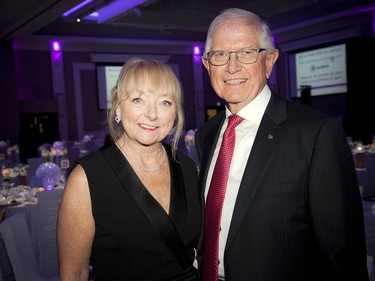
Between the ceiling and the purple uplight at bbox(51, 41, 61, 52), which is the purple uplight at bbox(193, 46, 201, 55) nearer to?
the ceiling

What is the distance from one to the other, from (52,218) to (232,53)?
2.66 m

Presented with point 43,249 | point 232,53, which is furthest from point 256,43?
point 43,249

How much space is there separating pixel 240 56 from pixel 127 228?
93 cm

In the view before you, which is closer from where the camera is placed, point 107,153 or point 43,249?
point 107,153

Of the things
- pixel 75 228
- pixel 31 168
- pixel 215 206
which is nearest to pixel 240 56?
pixel 215 206

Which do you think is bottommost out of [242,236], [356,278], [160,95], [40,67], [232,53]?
[356,278]

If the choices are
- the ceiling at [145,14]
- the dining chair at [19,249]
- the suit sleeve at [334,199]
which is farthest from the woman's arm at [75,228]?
the ceiling at [145,14]

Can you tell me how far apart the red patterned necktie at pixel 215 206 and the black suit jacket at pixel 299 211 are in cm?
10

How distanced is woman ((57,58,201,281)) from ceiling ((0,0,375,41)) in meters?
9.48

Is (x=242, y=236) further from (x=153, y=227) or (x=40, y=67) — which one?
(x=40, y=67)

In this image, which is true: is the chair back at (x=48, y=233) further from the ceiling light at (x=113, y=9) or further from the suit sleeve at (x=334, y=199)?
the ceiling light at (x=113, y=9)

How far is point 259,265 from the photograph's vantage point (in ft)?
5.20

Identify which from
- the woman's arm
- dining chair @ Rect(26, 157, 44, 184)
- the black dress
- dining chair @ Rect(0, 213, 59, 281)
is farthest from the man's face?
dining chair @ Rect(26, 157, 44, 184)

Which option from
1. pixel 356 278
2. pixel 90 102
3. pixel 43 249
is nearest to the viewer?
pixel 356 278
